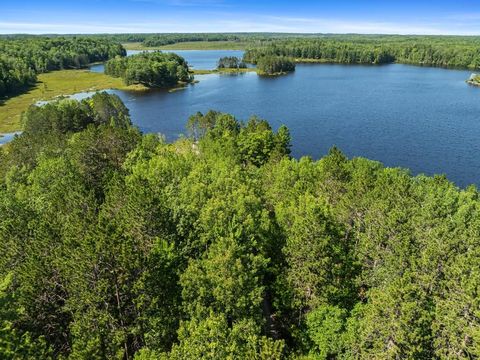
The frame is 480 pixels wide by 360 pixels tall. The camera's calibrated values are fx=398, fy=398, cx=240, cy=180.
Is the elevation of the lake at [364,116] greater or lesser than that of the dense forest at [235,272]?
lesser

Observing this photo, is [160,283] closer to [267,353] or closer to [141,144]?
[267,353]

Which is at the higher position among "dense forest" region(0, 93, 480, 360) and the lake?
"dense forest" region(0, 93, 480, 360)

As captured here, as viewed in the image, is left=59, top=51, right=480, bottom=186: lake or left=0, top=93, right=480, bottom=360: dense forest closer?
left=0, top=93, right=480, bottom=360: dense forest

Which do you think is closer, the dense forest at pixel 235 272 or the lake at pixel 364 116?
the dense forest at pixel 235 272

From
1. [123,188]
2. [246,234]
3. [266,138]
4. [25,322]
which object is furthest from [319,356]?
[266,138]
